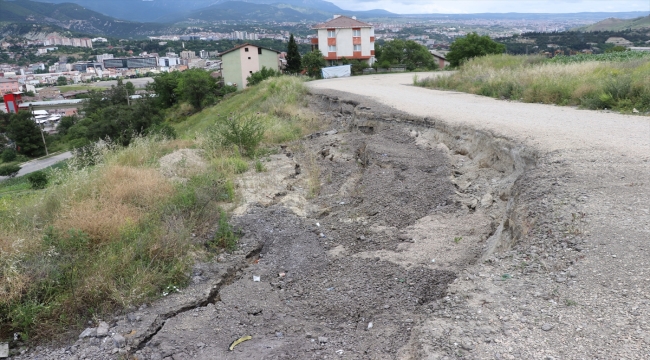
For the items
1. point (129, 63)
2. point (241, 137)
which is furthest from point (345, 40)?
point (129, 63)

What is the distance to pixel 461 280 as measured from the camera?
379 cm

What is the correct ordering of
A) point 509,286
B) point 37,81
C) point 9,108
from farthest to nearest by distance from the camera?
point 37,81, point 9,108, point 509,286

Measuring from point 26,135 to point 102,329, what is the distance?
2120 inches

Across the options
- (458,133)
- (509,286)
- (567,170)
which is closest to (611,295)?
(509,286)

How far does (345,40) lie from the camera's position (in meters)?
51.4

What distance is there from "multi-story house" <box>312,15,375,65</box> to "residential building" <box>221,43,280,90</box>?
6166mm

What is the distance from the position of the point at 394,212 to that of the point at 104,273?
3.94 m

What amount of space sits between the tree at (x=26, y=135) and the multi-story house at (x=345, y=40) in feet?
107

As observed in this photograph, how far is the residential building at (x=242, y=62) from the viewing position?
50.7 m

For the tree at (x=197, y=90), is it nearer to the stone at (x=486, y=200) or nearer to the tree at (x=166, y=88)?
the tree at (x=166, y=88)

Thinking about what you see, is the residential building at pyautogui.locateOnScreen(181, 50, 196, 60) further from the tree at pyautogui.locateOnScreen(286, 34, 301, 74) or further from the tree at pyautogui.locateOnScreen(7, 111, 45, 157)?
the tree at pyautogui.locateOnScreen(286, 34, 301, 74)

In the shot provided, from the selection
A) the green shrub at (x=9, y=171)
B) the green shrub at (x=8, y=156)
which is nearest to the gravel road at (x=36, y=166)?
the green shrub at (x=9, y=171)

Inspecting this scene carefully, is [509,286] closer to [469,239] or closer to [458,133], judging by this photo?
[469,239]

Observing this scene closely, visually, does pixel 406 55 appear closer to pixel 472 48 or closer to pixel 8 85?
pixel 472 48
